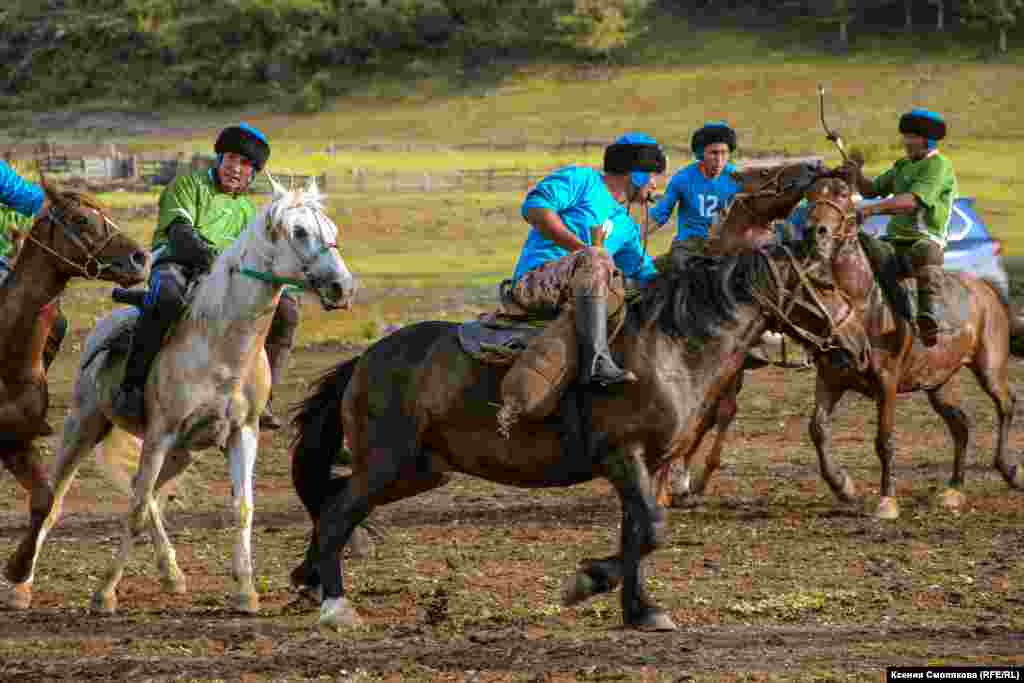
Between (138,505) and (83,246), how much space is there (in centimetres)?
150

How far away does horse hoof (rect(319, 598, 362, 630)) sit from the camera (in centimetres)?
874

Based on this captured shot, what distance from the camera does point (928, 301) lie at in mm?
12875

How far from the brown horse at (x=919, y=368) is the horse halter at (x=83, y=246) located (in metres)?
4.78

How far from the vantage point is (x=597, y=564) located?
8.52 meters

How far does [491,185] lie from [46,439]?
28.4m

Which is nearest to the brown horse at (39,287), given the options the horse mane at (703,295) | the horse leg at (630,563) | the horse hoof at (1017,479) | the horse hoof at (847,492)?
the horse mane at (703,295)

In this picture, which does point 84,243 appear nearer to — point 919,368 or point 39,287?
point 39,287

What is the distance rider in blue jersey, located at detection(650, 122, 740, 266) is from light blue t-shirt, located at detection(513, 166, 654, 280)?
10.9 feet

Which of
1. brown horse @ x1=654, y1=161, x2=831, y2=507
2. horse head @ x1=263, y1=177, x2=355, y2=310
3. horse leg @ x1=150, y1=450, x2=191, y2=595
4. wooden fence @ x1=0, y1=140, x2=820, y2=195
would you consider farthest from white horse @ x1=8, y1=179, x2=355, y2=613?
wooden fence @ x1=0, y1=140, x2=820, y2=195

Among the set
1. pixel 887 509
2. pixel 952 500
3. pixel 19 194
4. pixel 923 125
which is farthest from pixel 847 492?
pixel 19 194

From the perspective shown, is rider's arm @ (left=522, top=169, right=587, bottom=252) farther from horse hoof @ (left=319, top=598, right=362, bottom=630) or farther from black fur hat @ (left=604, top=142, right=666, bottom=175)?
horse hoof @ (left=319, top=598, right=362, bottom=630)

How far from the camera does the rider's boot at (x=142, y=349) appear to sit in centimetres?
965

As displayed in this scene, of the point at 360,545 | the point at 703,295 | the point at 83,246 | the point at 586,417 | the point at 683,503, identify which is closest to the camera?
the point at 586,417

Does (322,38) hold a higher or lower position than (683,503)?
lower
